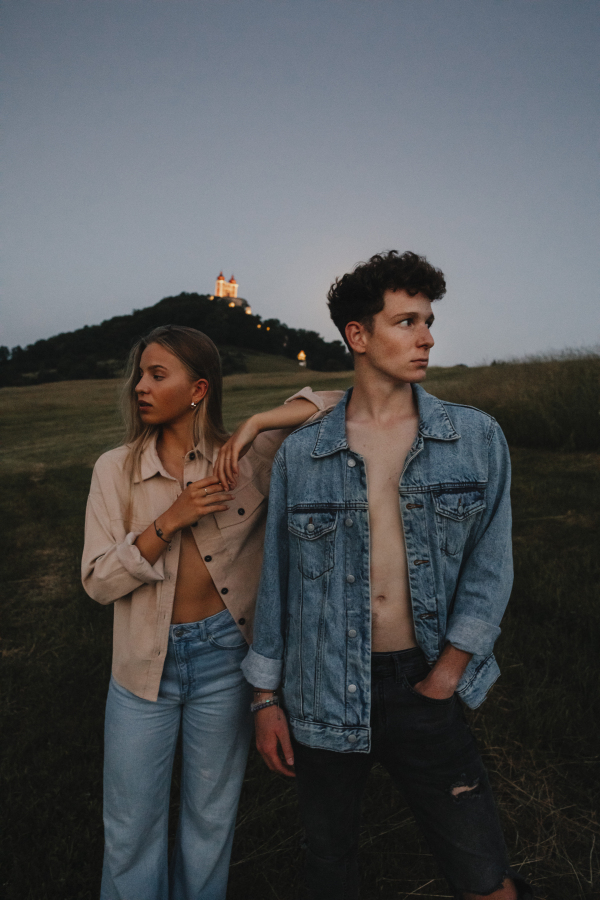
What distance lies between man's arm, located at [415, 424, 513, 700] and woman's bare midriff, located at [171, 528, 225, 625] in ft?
3.04

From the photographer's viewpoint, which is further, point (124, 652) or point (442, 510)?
point (124, 652)

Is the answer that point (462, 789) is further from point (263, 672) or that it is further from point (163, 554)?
point (163, 554)

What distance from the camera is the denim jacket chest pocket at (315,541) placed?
1899 millimetres

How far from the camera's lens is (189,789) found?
2164mm

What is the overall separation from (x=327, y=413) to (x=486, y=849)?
1.57 metres

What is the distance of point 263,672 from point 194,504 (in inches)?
26.0

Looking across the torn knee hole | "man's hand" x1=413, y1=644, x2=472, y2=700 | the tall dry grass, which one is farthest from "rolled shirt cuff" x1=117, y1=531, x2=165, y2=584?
the tall dry grass

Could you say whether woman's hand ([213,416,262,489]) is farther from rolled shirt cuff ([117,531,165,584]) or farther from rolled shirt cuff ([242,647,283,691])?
rolled shirt cuff ([242,647,283,691])

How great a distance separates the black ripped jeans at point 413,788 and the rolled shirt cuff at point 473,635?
18 cm

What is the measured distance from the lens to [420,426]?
190 centimetres

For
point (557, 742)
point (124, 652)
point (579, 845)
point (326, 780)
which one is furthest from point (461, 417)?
point (557, 742)

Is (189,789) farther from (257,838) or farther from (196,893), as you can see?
(257,838)

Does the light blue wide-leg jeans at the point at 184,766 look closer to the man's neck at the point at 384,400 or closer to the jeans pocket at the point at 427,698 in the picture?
the jeans pocket at the point at 427,698

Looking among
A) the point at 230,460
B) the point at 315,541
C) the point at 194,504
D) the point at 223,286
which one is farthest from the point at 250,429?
the point at 223,286
